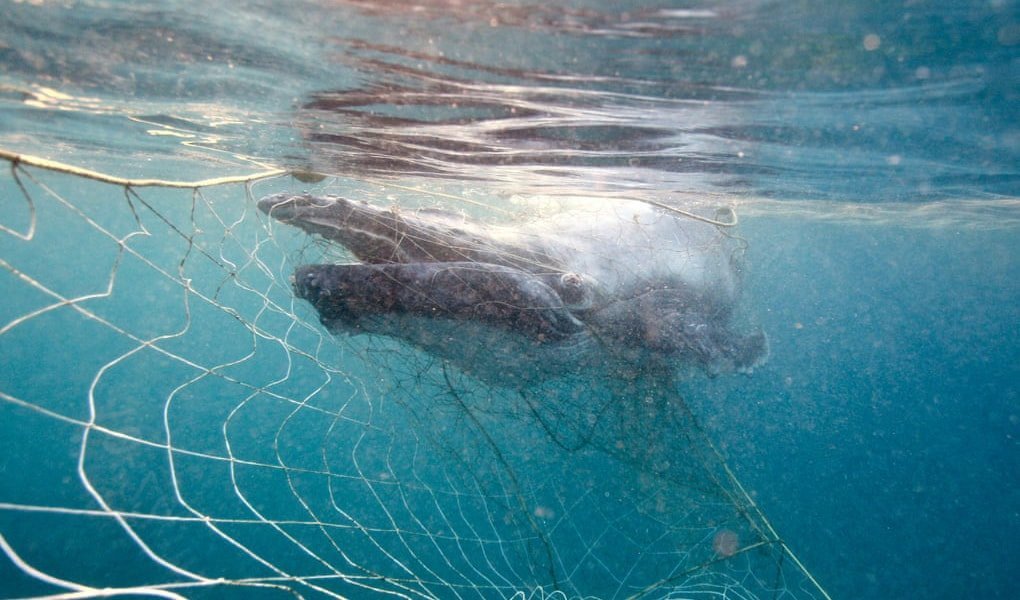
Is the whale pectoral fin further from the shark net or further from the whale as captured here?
the shark net

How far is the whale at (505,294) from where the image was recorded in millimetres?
4965

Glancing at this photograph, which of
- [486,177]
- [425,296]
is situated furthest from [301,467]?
[425,296]

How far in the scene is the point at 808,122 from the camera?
7320 millimetres

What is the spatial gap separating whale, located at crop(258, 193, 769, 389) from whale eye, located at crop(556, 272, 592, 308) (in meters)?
0.01

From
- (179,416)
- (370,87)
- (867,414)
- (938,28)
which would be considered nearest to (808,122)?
(938,28)

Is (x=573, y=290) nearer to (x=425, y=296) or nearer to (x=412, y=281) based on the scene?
(x=425, y=296)

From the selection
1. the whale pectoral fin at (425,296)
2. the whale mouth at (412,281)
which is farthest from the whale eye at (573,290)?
the whale pectoral fin at (425,296)

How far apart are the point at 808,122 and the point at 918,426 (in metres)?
60.0

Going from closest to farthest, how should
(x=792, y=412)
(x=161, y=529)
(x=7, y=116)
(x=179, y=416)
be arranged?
(x=7, y=116) → (x=161, y=529) → (x=179, y=416) → (x=792, y=412)

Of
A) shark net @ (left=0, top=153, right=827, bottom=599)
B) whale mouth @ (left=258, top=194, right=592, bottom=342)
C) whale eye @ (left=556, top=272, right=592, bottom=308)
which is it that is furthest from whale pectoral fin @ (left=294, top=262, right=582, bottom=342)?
shark net @ (left=0, top=153, right=827, bottom=599)

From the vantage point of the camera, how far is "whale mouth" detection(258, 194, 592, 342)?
482 centimetres

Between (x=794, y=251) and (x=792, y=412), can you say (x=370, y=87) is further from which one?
(x=792, y=412)

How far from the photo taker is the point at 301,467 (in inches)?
1387

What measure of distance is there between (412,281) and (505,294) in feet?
3.00
